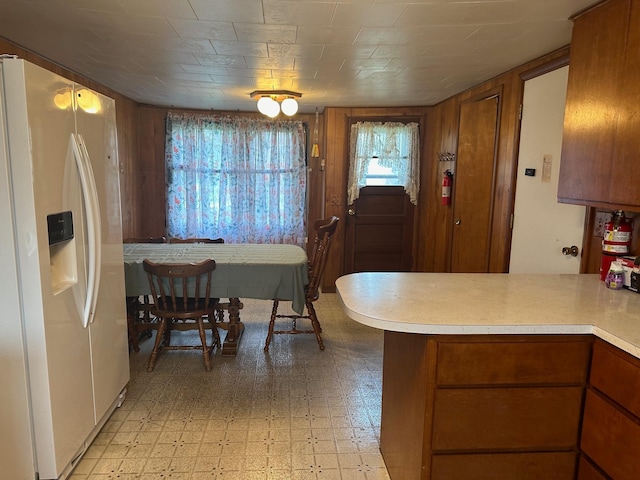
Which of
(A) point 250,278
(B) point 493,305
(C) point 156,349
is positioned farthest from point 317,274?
(B) point 493,305

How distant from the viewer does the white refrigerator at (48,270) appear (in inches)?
64.4

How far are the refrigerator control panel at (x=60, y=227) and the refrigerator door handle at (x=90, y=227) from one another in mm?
120

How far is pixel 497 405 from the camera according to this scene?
1.59 m

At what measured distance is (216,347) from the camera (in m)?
3.46

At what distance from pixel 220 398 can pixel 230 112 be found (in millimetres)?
3647

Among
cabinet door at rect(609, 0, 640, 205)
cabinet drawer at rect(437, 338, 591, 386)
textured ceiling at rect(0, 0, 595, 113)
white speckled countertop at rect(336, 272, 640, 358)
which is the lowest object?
cabinet drawer at rect(437, 338, 591, 386)

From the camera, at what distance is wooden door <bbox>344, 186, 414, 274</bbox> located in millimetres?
5082

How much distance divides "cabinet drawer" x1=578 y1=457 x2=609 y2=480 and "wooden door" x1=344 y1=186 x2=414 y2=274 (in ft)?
11.9

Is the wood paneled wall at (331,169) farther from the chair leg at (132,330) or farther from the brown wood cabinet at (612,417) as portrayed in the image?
the brown wood cabinet at (612,417)

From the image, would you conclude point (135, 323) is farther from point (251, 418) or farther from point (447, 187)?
point (447, 187)

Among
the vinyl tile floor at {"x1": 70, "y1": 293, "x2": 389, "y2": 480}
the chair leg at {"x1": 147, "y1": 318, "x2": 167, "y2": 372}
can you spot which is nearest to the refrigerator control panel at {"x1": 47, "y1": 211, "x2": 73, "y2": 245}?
the vinyl tile floor at {"x1": 70, "y1": 293, "x2": 389, "y2": 480}

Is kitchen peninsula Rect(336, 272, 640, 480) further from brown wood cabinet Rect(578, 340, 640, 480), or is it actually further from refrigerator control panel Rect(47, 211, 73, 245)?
refrigerator control panel Rect(47, 211, 73, 245)

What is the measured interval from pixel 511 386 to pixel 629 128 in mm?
1148

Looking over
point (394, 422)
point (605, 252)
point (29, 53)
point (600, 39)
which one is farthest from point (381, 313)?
point (29, 53)
